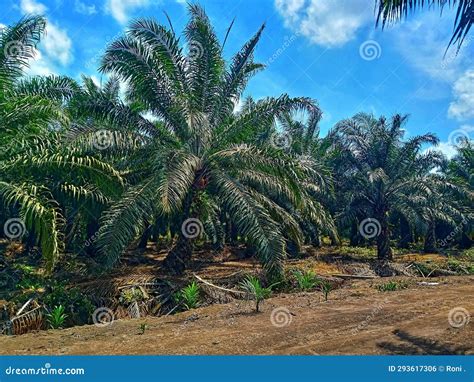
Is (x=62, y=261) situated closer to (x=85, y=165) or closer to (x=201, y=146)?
(x=85, y=165)

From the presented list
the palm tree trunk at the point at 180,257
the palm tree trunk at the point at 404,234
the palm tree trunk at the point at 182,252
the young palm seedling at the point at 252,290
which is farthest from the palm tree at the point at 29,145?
the palm tree trunk at the point at 404,234

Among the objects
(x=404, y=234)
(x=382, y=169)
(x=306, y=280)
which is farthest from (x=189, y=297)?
(x=404, y=234)

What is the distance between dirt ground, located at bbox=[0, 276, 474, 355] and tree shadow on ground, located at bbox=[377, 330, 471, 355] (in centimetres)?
1

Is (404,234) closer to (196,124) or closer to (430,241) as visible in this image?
(430,241)

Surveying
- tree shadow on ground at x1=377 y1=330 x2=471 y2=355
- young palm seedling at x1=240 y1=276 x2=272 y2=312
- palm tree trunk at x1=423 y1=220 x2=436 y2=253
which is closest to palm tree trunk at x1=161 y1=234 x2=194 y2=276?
young palm seedling at x1=240 y1=276 x2=272 y2=312

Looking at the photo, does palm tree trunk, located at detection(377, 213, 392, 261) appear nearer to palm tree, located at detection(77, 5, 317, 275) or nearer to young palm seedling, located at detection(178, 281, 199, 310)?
palm tree, located at detection(77, 5, 317, 275)

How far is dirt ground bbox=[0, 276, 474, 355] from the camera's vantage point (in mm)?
6688

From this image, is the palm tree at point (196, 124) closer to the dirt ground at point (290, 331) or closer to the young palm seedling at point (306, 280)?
the young palm seedling at point (306, 280)

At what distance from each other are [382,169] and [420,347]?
45.9 feet

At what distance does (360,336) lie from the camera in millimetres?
7164

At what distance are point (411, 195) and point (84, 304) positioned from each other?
16.7 metres

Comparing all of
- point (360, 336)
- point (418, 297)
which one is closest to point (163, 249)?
point (418, 297)

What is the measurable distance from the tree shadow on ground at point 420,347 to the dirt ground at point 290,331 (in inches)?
0.5

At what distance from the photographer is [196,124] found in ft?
39.5
